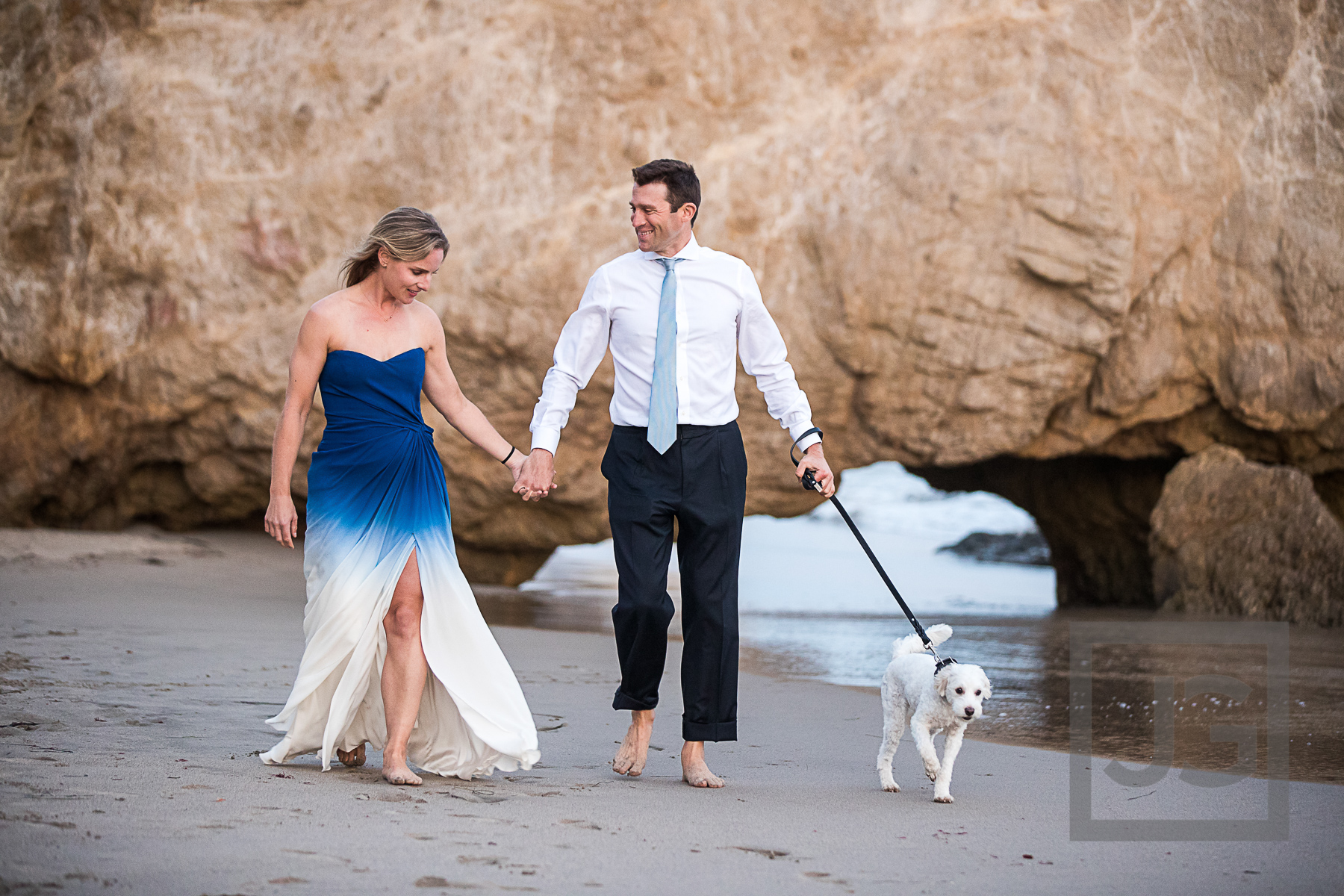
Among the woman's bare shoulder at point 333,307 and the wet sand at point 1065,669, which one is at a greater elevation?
the woman's bare shoulder at point 333,307

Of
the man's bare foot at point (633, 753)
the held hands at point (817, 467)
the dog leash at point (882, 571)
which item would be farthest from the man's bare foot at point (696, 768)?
the held hands at point (817, 467)

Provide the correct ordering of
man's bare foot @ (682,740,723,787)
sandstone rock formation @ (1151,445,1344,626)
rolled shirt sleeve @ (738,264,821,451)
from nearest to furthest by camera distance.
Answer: man's bare foot @ (682,740,723,787)
rolled shirt sleeve @ (738,264,821,451)
sandstone rock formation @ (1151,445,1344,626)

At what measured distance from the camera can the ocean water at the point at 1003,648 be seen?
15.8 ft

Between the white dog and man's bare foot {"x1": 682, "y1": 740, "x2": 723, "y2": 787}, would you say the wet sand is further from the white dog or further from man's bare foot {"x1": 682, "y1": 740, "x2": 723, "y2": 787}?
man's bare foot {"x1": 682, "y1": 740, "x2": 723, "y2": 787}

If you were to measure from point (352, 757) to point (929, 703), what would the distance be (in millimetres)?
1818

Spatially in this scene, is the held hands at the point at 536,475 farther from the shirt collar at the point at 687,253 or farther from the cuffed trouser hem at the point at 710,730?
the cuffed trouser hem at the point at 710,730

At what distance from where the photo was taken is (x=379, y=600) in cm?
362

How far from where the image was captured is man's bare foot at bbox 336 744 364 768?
3758 millimetres

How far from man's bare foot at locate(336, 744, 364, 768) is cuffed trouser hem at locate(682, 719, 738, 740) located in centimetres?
104

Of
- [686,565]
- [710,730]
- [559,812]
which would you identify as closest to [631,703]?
[710,730]

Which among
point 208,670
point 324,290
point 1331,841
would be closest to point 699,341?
point 1331,841

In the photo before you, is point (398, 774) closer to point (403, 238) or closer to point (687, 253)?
point (403, 238)

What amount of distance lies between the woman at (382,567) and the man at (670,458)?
40 cm

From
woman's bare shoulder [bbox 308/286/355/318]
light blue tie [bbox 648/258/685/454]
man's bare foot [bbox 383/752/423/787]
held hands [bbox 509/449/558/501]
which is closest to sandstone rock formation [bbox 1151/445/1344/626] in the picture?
light blue tie [bbox 648/258/685/454]
